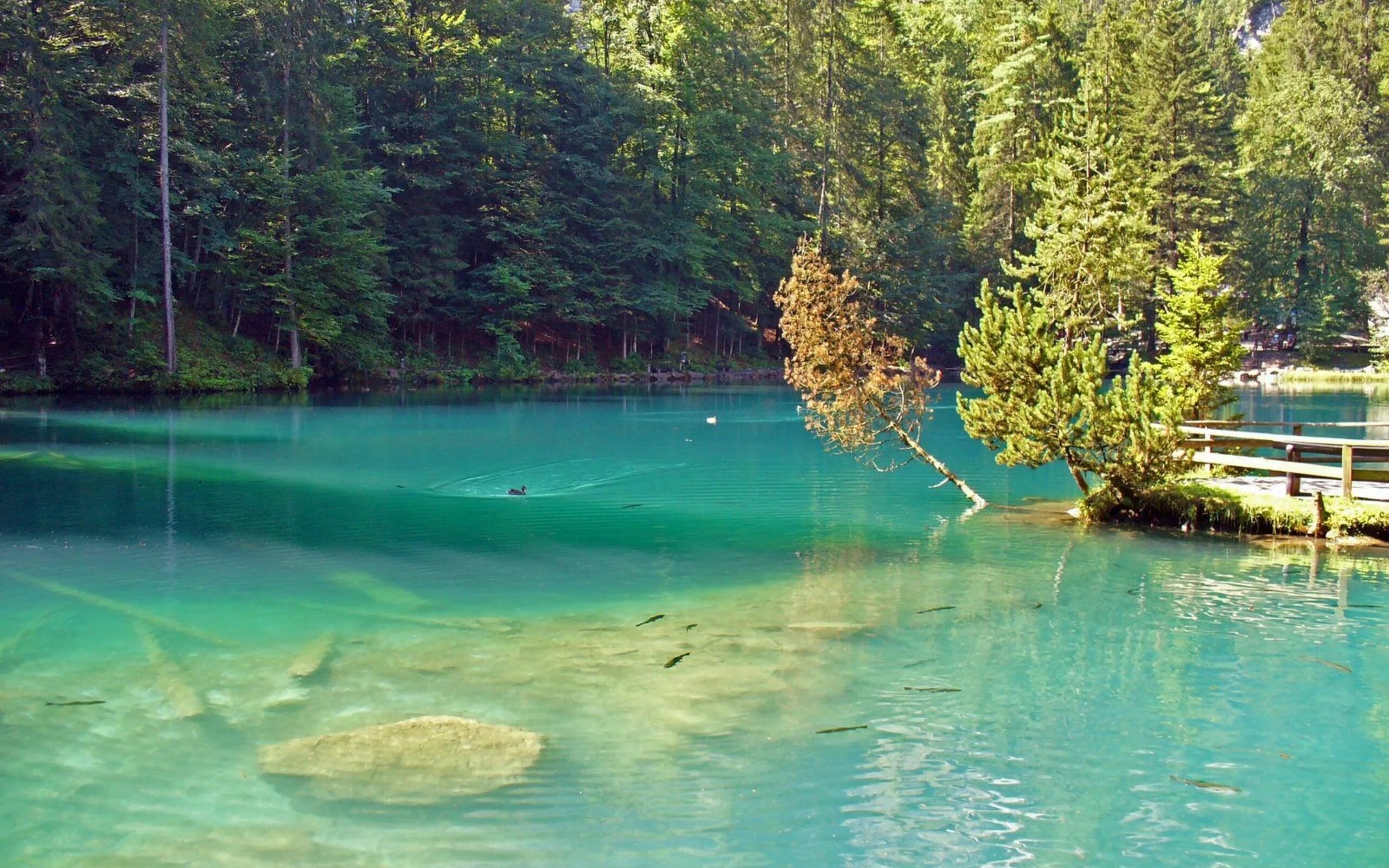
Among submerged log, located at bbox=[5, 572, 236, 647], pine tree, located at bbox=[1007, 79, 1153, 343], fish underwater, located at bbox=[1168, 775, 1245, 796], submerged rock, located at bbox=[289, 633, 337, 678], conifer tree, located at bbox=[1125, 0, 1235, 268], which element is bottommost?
fish underwater, located at bbox=[1168, 775, 1245, 796]

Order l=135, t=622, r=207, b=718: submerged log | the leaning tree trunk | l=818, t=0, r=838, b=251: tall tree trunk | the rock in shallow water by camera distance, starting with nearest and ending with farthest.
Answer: the rock in shallow water → l=135, t=622, r=207, b=718: submerged log → the leaning tree trunk → l=818, t=0, r=838, b=251: tall tree trunk

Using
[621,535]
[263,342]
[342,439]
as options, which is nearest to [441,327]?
[263,342]

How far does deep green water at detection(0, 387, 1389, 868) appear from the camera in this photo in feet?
22.8

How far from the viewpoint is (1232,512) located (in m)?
16.9

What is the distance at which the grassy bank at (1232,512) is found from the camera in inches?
625

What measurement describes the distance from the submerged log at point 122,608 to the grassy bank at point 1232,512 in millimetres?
13515

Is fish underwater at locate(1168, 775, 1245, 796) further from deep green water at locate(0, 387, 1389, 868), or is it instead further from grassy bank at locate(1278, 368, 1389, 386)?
grassy bank at locate(1278, 368, 1389, 386)

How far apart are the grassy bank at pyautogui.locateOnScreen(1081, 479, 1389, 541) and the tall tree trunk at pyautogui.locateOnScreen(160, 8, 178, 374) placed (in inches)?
1530

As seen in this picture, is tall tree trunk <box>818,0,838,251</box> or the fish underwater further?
tall tree trunk <box>818,0,838,251</box>

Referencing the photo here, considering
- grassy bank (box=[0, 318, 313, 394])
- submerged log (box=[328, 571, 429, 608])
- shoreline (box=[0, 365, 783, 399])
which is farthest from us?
grassy bank (box=[0, 318, 313, 394])

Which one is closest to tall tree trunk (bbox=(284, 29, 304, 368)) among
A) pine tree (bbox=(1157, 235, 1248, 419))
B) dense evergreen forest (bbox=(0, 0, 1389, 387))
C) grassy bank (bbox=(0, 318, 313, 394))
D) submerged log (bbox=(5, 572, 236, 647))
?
dense evergreen forest (bbox=(0, 0, 1389, 387))

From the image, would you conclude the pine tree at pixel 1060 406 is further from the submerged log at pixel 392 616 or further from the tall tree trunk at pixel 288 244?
the tall tree trunk at pixel 288 244

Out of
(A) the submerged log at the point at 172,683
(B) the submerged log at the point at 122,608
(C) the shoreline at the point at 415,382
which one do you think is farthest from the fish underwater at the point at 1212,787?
(C) the shoreline at the point at 415,382

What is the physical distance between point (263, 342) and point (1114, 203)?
3886cm
